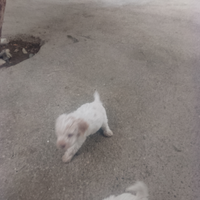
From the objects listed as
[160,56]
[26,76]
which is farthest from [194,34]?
[26,76]

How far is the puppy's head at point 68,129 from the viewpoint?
1.73 metres

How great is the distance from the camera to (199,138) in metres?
2.49

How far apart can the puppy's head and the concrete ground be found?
57 centimetres

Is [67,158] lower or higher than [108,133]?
lower

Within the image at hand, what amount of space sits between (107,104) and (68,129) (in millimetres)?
1277

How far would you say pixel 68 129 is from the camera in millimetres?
1724

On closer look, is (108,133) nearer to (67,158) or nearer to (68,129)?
(67,158)

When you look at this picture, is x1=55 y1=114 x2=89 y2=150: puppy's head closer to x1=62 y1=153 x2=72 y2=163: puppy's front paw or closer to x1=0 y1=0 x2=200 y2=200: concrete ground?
x1=62 y1=153 x2=72 y2=163: puppy's front paw

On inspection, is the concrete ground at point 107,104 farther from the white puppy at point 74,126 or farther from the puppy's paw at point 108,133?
the white puppy at point 74,126

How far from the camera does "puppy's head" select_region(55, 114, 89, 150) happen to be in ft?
5.66

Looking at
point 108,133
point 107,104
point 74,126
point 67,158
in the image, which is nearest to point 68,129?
point 74,126

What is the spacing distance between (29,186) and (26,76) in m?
2.17

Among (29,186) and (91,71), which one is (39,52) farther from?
(29,186)

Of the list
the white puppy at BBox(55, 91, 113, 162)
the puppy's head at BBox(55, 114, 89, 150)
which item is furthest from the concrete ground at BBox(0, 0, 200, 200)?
the puppy's head at BBox(55, 114, 89, 150)
